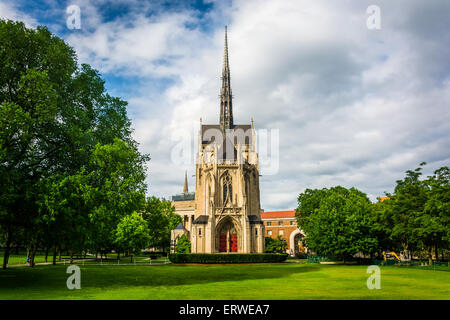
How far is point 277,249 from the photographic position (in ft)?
201

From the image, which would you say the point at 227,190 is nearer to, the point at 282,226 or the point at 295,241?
the point at 295,241

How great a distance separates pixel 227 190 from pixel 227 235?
8.50m

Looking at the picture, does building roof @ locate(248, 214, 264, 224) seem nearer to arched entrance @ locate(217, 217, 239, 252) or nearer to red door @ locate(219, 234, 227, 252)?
arched entrance @ locate(217, 217, 239, 252)

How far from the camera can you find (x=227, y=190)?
63.5 m

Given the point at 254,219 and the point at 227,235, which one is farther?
the point at 254,219

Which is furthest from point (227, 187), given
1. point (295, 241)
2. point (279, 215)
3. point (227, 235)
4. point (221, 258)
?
point (279, 215)

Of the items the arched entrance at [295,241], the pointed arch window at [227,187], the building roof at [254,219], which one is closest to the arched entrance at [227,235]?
the building roof at [254,219]

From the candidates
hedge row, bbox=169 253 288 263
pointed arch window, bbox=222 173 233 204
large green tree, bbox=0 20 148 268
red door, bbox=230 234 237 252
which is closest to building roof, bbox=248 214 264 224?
red door, bbox=230 234 237 252

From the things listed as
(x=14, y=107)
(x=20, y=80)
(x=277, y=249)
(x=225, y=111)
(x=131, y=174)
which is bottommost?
(x=277, y=249)

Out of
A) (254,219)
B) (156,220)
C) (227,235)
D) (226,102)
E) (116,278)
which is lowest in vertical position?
(116,278)
